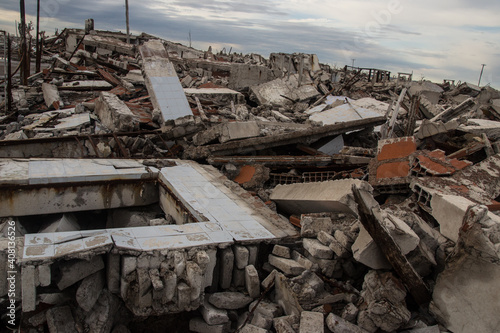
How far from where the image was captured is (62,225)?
571 cm

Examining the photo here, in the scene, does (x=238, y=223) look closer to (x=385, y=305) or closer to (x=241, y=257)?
(x=241, y=257)

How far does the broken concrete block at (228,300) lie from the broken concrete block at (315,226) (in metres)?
1.14

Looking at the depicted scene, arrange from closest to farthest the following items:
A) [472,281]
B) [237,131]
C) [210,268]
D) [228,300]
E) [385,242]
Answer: [472,281] < [385,242] < [228,300] < [210,268] < [237,131]

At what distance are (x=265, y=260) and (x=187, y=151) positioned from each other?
3565 mm

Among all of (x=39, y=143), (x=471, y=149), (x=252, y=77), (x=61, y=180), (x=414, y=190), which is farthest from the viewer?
(x=252, y=77)

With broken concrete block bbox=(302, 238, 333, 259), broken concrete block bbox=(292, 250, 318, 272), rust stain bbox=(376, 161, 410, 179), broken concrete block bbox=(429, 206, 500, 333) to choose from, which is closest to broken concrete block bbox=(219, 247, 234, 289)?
broken concrete block bbox=(292, 250, 318, 272)

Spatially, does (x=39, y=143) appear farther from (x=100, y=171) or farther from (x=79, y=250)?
(x=79, y=250)

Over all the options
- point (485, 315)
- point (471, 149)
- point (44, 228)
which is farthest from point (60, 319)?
point (471, 149)

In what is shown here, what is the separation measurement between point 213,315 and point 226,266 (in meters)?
0.58

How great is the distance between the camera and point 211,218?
17.0ft

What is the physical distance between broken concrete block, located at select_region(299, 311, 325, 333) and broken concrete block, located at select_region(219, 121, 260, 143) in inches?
174

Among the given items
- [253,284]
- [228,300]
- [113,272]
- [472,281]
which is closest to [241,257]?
[253,284]

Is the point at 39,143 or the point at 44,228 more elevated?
the point at 39,143

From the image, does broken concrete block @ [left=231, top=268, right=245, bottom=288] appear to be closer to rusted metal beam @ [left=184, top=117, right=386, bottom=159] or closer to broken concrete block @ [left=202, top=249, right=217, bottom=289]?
broken concrete block @ [left=202, top=249, right=217, bottom=289]
